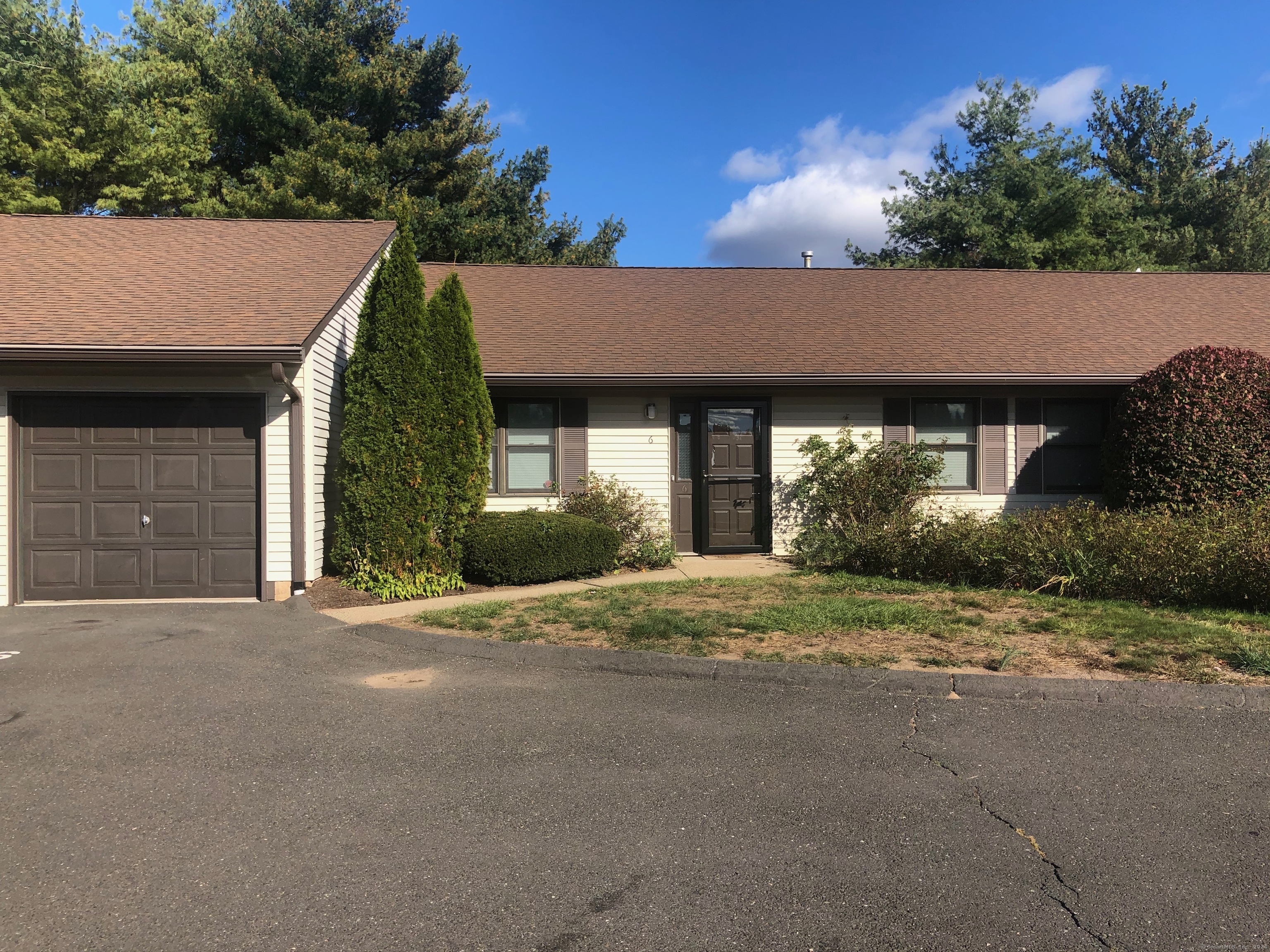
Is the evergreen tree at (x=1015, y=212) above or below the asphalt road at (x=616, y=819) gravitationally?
above

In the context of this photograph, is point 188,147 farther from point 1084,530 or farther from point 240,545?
point 1084,530

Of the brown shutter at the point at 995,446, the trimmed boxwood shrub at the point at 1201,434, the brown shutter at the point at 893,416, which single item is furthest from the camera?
the brown shutter at the point at 995,446

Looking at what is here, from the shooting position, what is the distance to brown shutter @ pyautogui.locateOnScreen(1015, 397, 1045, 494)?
40.1 ft

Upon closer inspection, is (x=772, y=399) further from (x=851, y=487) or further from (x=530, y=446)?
(x=530, y=446)

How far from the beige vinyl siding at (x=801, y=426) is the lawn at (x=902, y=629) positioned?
298 centimetres

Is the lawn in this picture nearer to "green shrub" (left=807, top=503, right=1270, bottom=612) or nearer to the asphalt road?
"green shrub" (left=807, top=503, right=1270, bottom=612)

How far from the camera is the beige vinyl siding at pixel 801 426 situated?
39.0 feet

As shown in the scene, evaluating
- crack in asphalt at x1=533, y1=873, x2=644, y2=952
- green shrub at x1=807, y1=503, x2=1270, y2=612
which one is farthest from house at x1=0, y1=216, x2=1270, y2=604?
crack in asphalt at x1=533, y1=873, x2=644, y2=952

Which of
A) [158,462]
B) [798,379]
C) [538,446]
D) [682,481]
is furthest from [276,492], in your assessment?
[798,379]

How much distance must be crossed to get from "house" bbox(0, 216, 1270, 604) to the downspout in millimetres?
22

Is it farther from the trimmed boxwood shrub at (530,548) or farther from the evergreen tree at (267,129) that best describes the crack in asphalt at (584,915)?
the evergreen tree at (267,129)

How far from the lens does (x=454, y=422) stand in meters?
9.15

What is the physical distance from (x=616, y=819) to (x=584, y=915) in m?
0.74

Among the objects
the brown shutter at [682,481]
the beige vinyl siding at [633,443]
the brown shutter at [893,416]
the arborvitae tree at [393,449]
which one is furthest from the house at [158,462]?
the brown shutter at [893,416]
